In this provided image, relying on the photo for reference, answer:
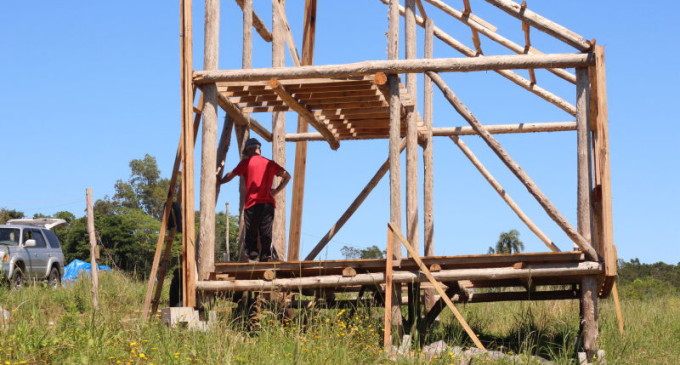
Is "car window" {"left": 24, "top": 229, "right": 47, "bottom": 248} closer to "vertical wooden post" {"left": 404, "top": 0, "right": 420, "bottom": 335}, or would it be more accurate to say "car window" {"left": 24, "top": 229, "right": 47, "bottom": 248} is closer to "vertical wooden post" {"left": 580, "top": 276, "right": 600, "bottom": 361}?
"vertical wooden post" {"left": 404, "top": 0, "right": 420, "bottom": 335}

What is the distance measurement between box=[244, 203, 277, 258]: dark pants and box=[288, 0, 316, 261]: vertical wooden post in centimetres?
240

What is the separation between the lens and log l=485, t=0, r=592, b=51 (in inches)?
434

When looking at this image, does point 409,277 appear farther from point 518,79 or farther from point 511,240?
point 511,240

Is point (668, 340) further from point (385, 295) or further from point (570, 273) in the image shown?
point (385, 295)

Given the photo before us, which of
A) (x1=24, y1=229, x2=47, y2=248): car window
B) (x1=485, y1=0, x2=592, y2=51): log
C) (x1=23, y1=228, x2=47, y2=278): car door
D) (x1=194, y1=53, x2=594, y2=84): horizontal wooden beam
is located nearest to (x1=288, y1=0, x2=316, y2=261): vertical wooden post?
(x1=194, y1=53, x2=594, y2=84): horizontal wooden beam

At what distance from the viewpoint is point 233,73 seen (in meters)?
11.5

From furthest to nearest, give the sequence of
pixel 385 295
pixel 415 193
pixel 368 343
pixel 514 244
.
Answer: pixel 514 244, pixel 415 193, pixel 385 295, pixel 368 343

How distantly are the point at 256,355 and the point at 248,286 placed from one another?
275cm

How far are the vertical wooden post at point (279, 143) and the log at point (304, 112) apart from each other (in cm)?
56

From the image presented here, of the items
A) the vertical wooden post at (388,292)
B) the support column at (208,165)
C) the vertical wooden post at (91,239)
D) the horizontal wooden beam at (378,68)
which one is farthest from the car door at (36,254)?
the vertical wooden post at (388,292)

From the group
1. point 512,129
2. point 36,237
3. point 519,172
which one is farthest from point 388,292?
point 36,237

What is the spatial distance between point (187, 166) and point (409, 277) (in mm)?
2825

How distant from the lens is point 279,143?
13867 millimetres

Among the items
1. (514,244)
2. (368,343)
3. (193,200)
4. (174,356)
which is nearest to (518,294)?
(368,343)
